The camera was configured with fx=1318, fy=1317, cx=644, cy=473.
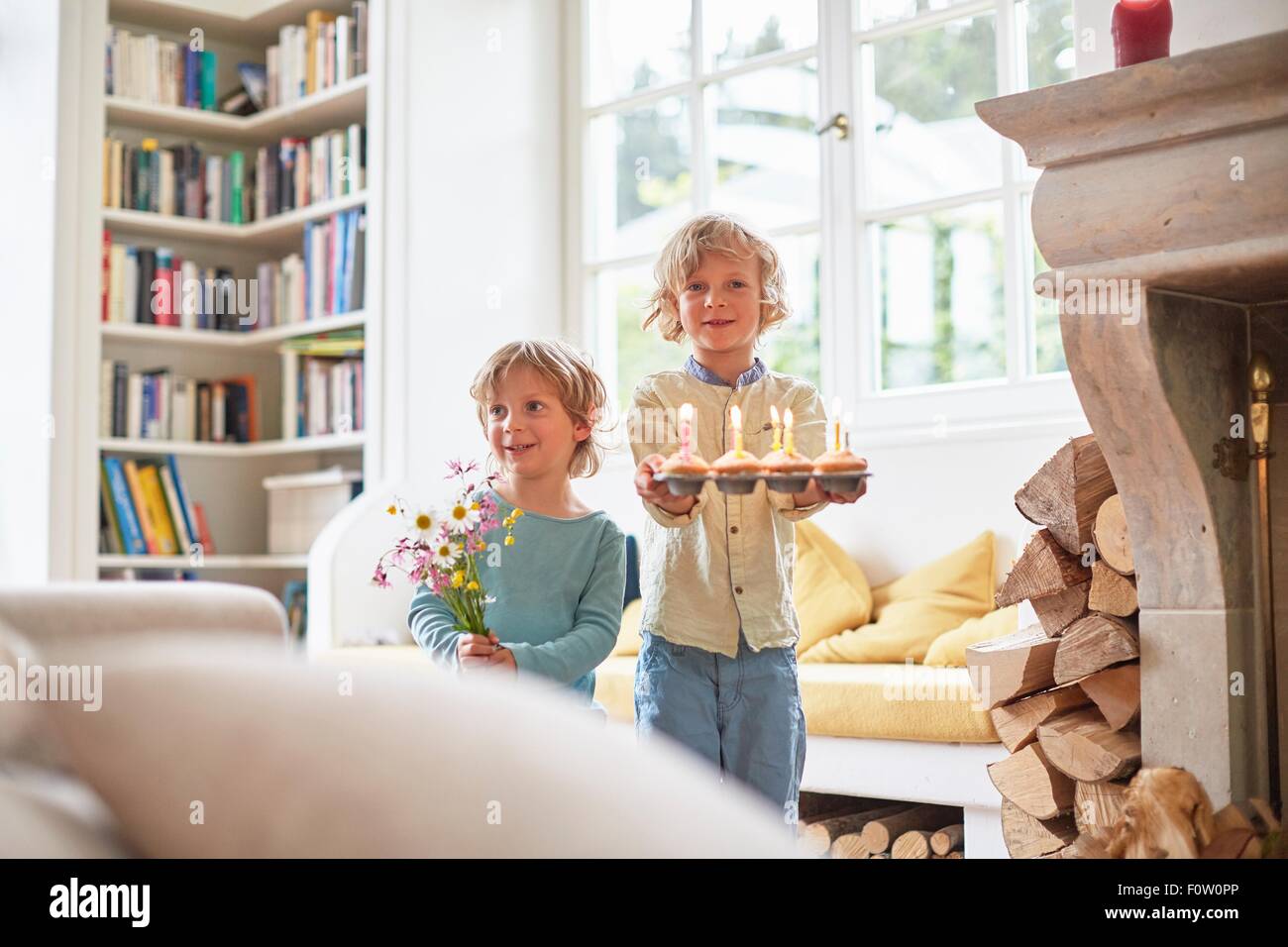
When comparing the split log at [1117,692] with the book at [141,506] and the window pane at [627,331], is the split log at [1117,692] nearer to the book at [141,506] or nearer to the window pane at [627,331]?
the window pane at [627,331]

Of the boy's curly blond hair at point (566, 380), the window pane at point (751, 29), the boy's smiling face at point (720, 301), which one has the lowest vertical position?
the boy's curly blond hair at point (566, 380)

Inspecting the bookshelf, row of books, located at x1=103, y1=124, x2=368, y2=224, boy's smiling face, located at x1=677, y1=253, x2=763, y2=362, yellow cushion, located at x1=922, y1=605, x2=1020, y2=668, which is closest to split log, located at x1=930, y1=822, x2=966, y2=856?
yellow cushion, located at x1=922, y1=605, x2=1020, y2=668

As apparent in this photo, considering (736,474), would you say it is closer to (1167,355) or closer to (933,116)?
(1167,355)

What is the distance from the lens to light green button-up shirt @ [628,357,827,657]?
5.42 feet

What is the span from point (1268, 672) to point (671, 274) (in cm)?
102

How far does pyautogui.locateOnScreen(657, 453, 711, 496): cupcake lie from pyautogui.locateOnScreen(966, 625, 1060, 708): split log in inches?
31.7

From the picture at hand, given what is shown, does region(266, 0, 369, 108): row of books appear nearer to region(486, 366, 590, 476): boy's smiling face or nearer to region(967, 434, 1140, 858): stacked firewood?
region(486, 366, 590, 476): boy's smiling face

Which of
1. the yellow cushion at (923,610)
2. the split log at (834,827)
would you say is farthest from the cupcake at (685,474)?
the yellow cushion at (923,610)

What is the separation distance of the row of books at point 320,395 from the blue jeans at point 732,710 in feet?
8.31

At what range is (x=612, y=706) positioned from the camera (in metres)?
2.81

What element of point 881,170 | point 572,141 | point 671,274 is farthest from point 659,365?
point 671,274

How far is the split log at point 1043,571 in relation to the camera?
197 centimetres

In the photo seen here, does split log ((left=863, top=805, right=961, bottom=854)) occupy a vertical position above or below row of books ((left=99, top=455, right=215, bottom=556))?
below

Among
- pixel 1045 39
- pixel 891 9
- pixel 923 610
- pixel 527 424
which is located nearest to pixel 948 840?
pixel 923 610
